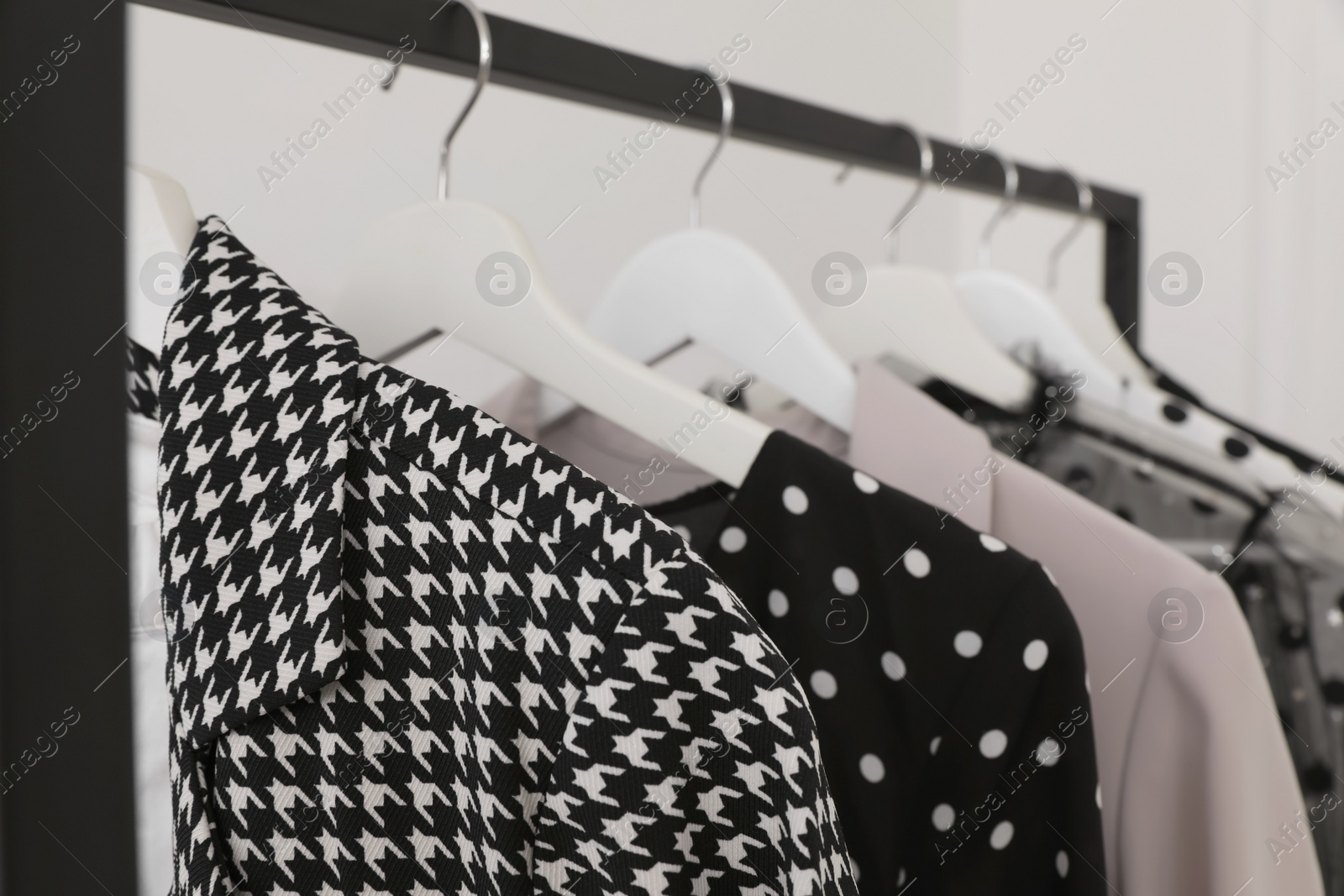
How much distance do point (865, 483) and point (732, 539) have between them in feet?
0.22

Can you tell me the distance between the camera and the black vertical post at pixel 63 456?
322mm

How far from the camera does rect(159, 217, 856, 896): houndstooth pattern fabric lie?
1.01 ft

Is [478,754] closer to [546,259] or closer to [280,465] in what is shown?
[280,465]

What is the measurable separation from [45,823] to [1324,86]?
55.6 inches

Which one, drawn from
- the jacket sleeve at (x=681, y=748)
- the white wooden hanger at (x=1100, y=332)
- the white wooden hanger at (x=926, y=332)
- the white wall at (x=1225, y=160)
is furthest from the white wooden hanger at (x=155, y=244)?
the white wall at (x=1225, y=160)

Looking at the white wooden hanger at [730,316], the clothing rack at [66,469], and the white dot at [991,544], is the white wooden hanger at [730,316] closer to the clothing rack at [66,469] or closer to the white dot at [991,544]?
the white dot at [991,544]

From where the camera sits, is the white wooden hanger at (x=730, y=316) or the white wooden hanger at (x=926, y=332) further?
the white wooden hanger at (x=926, y=332)

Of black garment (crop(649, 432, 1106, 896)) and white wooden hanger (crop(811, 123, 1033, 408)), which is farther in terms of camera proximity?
white wooden hanger (crop(811, 123, 1033, 408))

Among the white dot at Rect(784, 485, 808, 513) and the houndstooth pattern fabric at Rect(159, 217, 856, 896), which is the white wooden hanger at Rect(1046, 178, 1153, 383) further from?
the houndstooth pattern fabric at Rect(159, 217, 856, 896)

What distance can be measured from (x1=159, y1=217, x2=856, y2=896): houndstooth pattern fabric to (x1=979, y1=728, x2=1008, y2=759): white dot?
0.12 meters

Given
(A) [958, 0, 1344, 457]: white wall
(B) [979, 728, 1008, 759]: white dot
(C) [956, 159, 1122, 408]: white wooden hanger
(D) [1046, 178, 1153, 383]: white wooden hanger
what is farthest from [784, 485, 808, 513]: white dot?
(A) [958, 0, 1344, 457]: white wall

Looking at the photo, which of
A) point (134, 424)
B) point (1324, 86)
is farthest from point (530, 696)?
point (1324, 86)

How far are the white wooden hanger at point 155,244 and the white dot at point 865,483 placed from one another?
0.97 feet

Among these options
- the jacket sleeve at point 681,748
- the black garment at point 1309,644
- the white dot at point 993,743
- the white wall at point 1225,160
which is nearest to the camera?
the jacket sleeve at point 681,748
